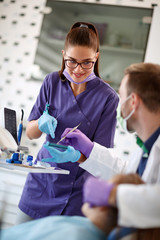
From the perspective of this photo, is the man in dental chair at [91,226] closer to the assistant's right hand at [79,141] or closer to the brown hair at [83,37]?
the assistant's right hand at [79,141]

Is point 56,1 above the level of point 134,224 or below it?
above

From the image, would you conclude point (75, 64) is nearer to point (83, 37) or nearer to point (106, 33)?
point (83, 37)

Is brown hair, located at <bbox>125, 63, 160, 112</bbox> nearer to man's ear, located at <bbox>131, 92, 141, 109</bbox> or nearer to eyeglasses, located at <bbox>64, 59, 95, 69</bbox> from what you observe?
man's ear, located at <bbox>131, 92, 141, 109</bbox>

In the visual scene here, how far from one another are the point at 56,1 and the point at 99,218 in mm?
3344

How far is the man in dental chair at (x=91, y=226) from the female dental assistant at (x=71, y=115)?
65cm

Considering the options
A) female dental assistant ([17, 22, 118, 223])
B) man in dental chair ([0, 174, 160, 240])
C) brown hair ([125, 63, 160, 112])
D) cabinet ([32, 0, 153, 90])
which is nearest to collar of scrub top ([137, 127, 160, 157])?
brown hair ([125, 63, 160, 112])

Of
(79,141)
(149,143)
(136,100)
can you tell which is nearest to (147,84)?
(136,100)

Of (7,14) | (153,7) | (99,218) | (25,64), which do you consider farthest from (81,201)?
(7,14)

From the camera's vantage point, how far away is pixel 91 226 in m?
1.05

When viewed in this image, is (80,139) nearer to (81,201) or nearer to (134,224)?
(81,201)

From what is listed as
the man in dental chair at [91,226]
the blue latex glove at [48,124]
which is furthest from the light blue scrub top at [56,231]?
the blue latex glove at [48,124]

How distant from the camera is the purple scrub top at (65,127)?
176 cm

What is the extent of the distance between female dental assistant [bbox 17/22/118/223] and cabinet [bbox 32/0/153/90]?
5.14 feet

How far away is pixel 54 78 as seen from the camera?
2.01 m
